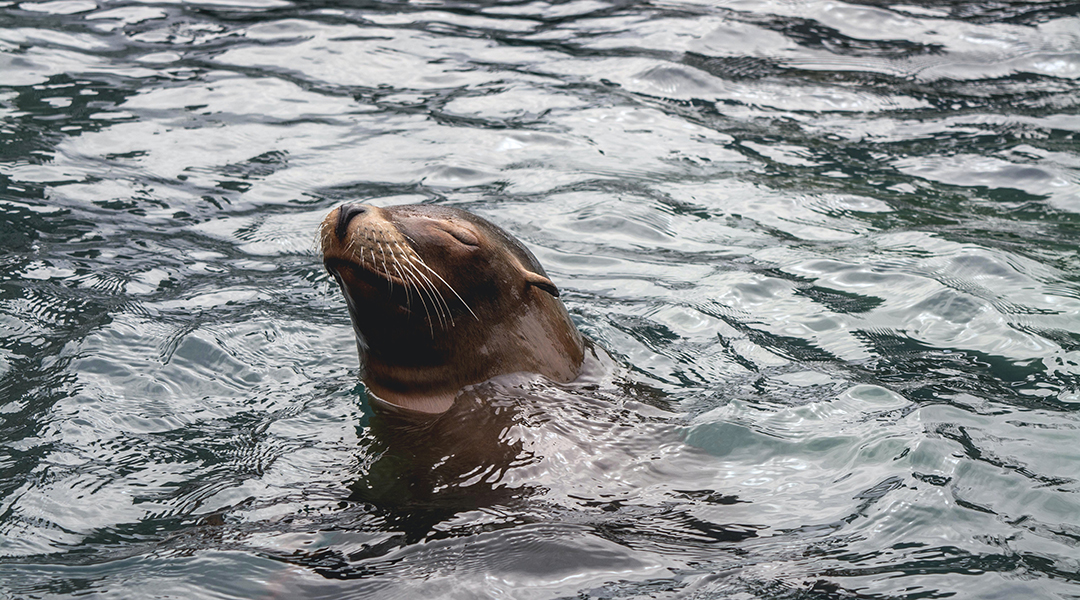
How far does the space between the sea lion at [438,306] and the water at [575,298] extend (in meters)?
0.19

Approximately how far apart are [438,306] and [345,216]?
50 cm

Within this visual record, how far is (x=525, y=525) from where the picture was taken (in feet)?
11.6

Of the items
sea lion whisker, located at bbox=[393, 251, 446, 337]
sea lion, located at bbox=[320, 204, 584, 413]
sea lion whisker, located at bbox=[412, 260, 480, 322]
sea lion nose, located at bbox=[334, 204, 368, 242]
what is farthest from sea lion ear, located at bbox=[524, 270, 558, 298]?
sea lion nose, located at bbox=[334, 204, 368, 242]

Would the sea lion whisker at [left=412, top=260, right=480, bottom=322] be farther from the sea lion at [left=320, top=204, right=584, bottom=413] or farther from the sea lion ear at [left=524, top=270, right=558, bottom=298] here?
the sea lion ear at [left=524, top=270, right=558, bottom=298]

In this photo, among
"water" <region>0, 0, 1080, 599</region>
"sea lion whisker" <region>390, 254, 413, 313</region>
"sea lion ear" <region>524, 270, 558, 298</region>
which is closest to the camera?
"water" <region>0, 0, 1080, 599</region>

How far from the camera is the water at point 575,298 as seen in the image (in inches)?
138

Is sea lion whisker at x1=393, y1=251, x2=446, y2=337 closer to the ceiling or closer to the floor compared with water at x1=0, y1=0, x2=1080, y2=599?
closer to the ceiling

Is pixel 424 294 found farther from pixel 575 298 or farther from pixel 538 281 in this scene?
pixel 575 298

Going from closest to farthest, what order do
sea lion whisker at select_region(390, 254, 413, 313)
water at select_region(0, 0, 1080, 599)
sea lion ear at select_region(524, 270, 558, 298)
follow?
water at select_region(0, 0, 1080, 599) < sea lion whisker at select_region(390, 254, 413, 313) < sea lion ear at select_region(524, 270, 558, 298)

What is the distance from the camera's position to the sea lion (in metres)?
4.14

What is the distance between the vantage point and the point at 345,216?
13.5 feet

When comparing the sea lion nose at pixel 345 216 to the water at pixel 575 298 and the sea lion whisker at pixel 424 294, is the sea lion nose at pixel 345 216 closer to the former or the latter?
the sea lion whisker at pixel 424 294

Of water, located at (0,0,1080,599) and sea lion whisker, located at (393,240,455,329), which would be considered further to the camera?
sea lion whisker, located at (393,240,455,329)

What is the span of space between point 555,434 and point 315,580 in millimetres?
1029
